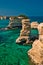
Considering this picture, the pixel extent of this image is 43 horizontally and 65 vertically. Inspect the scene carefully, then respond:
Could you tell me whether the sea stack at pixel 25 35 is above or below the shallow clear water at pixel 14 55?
above

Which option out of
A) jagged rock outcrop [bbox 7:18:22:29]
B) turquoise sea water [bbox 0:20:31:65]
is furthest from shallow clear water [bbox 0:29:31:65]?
jagged rock outcrop [bbox 7:18:22:29]

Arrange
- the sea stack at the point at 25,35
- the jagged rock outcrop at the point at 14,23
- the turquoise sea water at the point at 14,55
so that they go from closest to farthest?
the turquoise sea water at the point at 14,55, the sea stack at the point at 25,35, the jagged rock outcrop at the point at 14,23

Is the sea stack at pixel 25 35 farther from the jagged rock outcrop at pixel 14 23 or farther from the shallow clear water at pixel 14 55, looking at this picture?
the jagged rock outcrop at pixel 14 23

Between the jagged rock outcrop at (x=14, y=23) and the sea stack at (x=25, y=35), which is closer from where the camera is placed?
the sea stack at (x=25, y=35)

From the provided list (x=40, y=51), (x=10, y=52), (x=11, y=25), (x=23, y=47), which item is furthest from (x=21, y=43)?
(x=11, y=25)

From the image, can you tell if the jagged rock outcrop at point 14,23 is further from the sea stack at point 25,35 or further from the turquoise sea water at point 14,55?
the turquoise sea water at point 14,55

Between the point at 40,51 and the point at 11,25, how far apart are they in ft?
157

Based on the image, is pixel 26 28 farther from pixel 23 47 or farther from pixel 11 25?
pixel 11 25

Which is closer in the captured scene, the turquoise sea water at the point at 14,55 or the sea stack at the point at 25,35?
the turquoise sea water at the point at 14,55

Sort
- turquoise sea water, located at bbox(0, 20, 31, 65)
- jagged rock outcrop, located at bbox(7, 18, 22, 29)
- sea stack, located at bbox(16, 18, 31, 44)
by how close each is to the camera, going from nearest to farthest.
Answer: turquoise sea water, located at bbox(0, 20, 31, 65), sea stack, located at bbox(16, 18, 31, 44), jagged rock outcrop, located at bbox(7, 18, 22, 29)

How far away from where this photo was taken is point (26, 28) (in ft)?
144

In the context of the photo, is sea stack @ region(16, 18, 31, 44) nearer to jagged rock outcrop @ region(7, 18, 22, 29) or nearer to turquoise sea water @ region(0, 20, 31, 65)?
turquoise sea water @ region(0, 20, 31, 65)

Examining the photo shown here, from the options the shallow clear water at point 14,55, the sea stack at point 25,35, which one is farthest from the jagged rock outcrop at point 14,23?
the shallow clear water at point 14,55

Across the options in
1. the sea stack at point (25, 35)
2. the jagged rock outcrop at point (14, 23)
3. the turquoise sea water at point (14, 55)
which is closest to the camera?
the turquoise sea water at point (14, 55)
